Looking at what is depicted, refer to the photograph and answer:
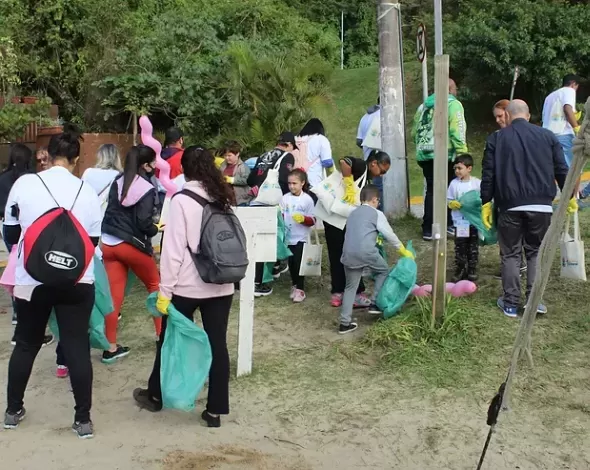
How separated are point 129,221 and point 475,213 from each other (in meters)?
3.22

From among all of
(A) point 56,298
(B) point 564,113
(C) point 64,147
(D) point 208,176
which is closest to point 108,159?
(C) point 64,147

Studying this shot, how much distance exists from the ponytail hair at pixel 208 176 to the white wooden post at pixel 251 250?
0.71 m

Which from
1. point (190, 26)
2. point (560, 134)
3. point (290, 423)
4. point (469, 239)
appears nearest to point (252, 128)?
point (190, 26)

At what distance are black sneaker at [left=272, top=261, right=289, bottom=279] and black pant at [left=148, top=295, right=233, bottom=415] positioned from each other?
3235 mm

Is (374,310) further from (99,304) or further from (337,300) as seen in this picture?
(99,304)

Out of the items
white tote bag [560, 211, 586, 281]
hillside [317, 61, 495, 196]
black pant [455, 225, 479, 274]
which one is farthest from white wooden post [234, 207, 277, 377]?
hillside [317, 61, 495, 196]

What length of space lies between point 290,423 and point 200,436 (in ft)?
1.90

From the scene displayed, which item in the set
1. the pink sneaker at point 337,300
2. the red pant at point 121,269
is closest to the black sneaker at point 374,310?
the pink sneaker at point 337,300

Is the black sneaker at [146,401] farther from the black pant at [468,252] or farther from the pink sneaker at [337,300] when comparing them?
the black pant at [468,252]

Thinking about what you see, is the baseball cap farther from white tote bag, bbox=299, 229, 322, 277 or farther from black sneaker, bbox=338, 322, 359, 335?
black sneaker, bbox=338, 322, 359, 335

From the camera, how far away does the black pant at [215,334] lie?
416cm

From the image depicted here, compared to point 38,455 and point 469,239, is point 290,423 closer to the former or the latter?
point 38,455

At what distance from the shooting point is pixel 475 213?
6.40 metres

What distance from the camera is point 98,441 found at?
13.5 ft
